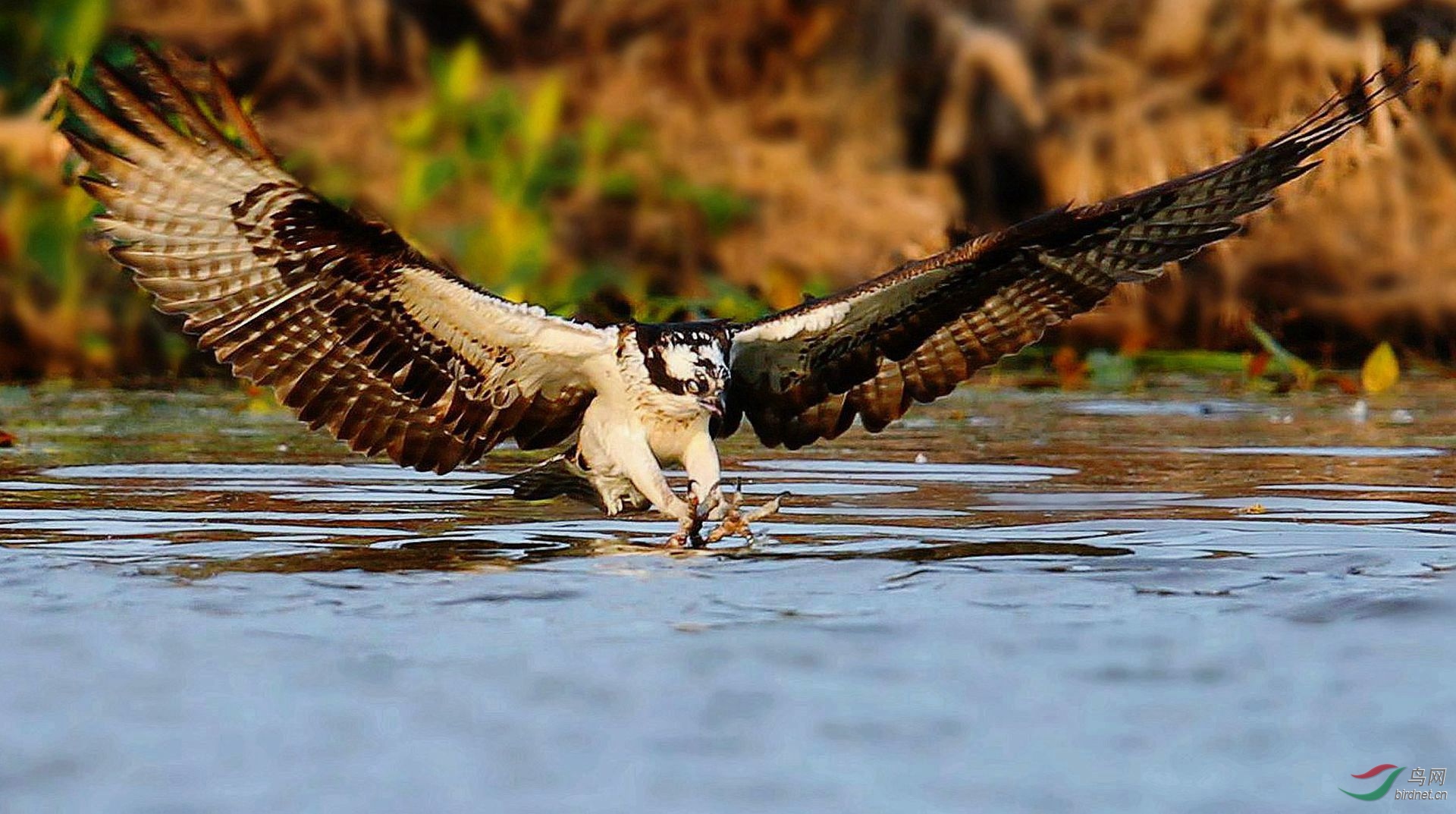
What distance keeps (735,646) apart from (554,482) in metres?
2.05

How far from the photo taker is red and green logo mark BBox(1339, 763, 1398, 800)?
10.9 ft

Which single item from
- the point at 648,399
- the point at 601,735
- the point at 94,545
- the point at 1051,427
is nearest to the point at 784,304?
the point at 1051,427

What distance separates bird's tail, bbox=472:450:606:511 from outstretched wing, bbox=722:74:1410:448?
0.57 m

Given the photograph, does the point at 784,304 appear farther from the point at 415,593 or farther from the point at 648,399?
the point at 415,593

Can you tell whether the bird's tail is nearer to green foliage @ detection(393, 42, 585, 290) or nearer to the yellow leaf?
the yellow leaf

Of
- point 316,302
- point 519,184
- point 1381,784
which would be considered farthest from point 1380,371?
point 1381,784

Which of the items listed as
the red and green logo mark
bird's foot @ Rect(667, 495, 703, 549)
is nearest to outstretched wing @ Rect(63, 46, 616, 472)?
bird's foot @ Rect(667, 495, 703, 549)

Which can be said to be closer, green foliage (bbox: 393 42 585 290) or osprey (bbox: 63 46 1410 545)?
osprey (bbox: 63 46 1410 545)

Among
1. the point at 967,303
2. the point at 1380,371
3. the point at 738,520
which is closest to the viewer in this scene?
the point at 738,520

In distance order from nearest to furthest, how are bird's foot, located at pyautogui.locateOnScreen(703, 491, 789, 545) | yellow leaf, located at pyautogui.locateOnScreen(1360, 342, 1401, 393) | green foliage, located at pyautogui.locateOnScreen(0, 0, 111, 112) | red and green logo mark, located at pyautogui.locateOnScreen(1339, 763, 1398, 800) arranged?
red and green logo mark, located at pyautogui.locateOnScreen(1339, 763, 1398, 800)
bird's foot, located at pyautogui.locateOnScreen(703, 491, 789, 545)
yellow leaf, located at pyautogui.locateOnScreen(1360, 342, 1401, 393)
green foliage, located at pyautogui.locateOnScreen(0, 0, 111, 112)

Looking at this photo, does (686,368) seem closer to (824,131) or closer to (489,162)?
(489,162)

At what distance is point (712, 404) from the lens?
5988 mm

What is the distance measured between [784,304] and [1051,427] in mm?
2962

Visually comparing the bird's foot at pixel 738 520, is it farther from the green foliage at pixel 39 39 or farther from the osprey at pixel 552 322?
the green foliage at pixel 39 39
